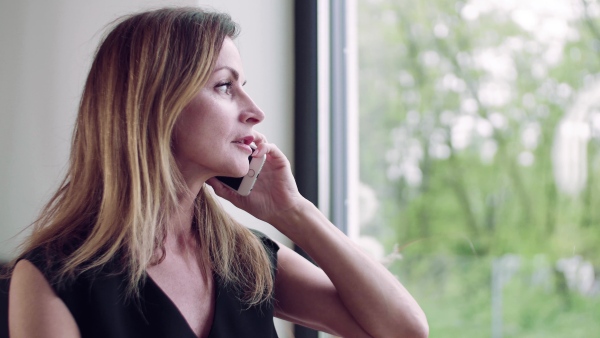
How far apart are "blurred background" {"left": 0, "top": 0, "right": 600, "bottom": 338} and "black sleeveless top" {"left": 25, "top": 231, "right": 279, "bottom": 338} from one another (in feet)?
1.61

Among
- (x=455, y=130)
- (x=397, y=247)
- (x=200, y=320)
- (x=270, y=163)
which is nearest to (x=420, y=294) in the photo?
(x=397, y=247)

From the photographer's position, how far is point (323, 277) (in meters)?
1.50

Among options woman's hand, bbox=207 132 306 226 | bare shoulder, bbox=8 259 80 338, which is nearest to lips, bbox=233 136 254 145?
woman's hand, bbox=207 132 306 226

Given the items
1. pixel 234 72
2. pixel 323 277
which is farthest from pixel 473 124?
pixel 234 72

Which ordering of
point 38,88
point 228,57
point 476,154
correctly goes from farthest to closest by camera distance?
point 476,154 → point 38,88 → point 228,57

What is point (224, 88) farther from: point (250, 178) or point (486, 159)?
point (486, 159)

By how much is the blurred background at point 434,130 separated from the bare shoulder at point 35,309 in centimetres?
47

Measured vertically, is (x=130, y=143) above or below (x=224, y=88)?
below

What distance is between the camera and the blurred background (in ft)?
5.08

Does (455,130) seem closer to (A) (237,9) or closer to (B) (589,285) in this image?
(B) (589,285)

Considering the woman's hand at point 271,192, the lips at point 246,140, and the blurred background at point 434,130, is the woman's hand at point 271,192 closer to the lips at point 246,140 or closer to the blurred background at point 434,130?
the lips at point 246,140

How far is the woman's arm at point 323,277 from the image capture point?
1.42 metres

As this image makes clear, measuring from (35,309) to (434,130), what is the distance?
1.08 m

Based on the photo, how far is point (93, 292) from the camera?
47.4 inches
